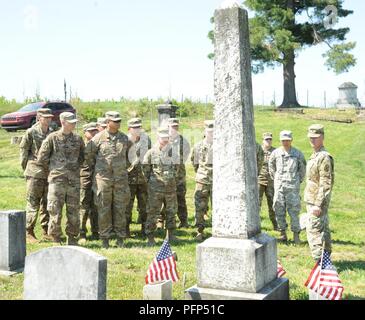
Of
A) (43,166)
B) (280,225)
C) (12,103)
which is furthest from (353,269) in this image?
(12,103)

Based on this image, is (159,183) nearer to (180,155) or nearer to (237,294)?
(180,155)

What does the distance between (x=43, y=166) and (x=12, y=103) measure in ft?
99.3

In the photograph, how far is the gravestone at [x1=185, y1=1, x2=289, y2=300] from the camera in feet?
17.1

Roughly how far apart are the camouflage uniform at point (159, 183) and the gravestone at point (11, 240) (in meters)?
2.57

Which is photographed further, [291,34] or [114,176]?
[291,34]

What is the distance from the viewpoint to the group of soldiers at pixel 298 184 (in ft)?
23.2

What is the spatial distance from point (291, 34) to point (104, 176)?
28.3 meters

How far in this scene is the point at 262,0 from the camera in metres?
35.1

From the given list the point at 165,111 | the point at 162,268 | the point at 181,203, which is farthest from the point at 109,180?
the point at 165,111

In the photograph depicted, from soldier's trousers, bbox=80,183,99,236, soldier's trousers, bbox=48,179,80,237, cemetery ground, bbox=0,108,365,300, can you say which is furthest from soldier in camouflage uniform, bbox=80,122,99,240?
soldier's trousers, bbox=48,179,80,237

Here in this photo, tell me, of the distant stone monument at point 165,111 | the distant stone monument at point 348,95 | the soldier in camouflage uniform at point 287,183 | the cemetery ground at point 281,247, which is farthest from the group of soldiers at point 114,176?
the distant stone monument at point 348,95

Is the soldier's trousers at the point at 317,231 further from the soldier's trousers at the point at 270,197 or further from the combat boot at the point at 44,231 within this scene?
the combat boot at the point at 44,231

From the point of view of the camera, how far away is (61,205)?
8.75 metres

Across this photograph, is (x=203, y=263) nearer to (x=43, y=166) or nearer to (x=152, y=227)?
(x=152, y=227)
